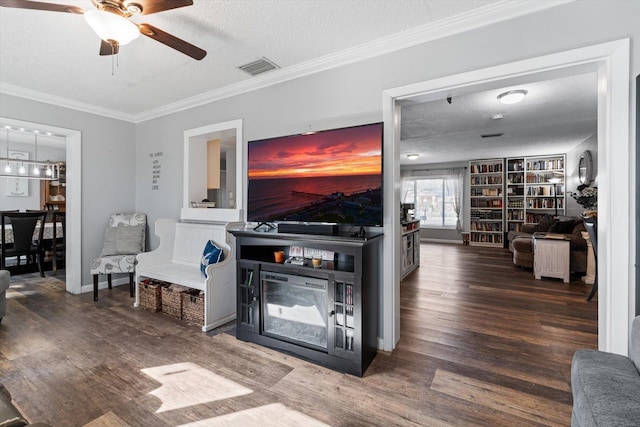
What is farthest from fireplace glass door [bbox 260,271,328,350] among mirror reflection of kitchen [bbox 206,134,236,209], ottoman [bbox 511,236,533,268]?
ottoman [bbox 511,236,533,268]

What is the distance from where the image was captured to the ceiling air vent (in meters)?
2.71

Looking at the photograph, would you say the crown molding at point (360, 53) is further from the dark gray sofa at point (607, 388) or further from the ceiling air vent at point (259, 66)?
the dark gray sofa at point (607, 388)

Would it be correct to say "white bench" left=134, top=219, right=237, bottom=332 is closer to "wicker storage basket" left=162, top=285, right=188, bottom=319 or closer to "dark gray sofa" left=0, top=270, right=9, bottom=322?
"wicker storage basket" left=162, top=285, right=188, bottom=319

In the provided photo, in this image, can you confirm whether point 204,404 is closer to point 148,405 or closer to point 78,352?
point 148,405

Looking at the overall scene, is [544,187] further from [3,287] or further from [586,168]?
[3,287]

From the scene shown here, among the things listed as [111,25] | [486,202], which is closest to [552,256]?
[486,202]

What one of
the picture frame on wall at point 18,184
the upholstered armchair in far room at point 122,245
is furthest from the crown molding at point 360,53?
the picture frame on wall at point 18,184

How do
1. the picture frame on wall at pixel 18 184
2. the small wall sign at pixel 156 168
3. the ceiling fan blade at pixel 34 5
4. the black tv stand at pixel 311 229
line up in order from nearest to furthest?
the ceiling fan blade at pixel 34 5, the black tv stand at pixel 311 229, the small wall sign at pixel 156 168, the picture frame on wall at pixel 18 184

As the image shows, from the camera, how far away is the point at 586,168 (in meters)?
5.42

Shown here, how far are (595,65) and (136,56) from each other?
140 inches

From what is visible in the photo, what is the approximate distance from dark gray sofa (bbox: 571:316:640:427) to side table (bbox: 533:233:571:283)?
12.7 feet

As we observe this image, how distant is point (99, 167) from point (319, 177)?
Answer: 3594mm

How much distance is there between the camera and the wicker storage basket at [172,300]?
308cm

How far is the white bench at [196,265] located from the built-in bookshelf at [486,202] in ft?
25.0
